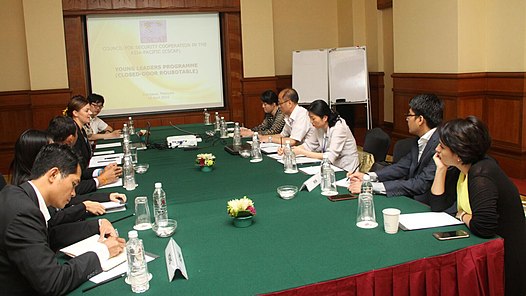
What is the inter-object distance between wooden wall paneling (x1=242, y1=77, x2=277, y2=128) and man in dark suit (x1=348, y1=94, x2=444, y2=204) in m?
4.86

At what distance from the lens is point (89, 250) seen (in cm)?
205

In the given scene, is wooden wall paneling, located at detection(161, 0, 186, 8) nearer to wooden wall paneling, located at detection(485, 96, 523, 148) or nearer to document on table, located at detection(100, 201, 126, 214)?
wooden wall paneling, located at detection(485, 96, 523, 148)

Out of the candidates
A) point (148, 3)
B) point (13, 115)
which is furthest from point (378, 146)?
point (13, 115)

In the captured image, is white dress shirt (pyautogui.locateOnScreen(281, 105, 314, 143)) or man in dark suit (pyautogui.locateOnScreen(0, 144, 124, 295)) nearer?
man in dark suit (pyautogui.locateOnScreen(0, 144, 124, 295))

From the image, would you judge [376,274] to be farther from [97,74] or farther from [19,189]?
[97,74]

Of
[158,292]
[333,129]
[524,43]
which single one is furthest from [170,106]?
[158,292]

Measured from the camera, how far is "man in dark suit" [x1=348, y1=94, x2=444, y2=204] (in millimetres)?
2820

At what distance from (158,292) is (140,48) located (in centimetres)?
652

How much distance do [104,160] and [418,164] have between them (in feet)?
8.65

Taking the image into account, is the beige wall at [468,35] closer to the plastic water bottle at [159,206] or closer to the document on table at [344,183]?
the document on table at [344,183]

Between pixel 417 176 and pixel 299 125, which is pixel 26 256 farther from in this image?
pixel 299 125

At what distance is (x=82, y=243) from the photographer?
2.18 meters

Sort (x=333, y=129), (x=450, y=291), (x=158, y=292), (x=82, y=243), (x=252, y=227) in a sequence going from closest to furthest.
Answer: (x=158, y=292) → (x=450, y=291) → (x=82, y=243) → (x=252, y=227) → (x=333, y=129)

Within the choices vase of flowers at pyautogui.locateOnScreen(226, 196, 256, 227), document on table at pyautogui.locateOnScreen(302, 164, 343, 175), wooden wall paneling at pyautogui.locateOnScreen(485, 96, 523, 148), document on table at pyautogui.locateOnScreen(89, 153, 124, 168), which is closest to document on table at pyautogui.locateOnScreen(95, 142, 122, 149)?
document on table at pyautogui.locateOnScreen(89, 153, 124, 168)
